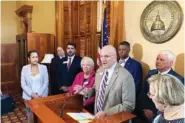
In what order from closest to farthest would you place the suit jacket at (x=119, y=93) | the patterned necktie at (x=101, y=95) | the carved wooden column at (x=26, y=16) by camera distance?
the suit jacket at (x=119, y=93), the patterned necktie at (x=101, y=95), the carved wooden column at (x=26, y=16)

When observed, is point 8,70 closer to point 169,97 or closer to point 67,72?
point 67,72

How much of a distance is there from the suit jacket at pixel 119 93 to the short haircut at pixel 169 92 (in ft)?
2.33

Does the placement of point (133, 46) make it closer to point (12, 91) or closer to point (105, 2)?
point (105, 2)

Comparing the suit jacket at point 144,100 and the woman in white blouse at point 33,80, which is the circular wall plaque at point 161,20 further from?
the woman in white blouse at point 33,80

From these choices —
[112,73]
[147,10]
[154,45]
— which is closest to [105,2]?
[147,10]

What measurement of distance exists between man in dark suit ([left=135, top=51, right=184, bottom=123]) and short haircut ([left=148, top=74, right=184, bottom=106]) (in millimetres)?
1071

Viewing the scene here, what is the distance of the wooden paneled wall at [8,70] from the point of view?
6.10 m

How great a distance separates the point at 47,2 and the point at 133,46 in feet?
10.3

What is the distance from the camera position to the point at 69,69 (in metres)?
3.54

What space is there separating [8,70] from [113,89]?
16.9ft

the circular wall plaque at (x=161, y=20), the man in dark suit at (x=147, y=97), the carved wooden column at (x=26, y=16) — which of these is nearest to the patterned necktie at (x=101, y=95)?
the man in dark suit at (x=147, y=97)

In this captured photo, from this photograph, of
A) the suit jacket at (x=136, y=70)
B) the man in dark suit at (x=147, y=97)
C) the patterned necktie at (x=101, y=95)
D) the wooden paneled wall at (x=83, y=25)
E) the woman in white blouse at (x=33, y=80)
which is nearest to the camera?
the patterned necktie at (x=101, y=95)

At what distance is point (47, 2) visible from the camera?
524 cm

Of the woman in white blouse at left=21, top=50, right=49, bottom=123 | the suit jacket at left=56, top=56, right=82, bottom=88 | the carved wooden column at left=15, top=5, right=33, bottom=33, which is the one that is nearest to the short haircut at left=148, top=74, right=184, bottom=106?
the woman in white blouse at left=21, top=50, right=49, bottom=123
